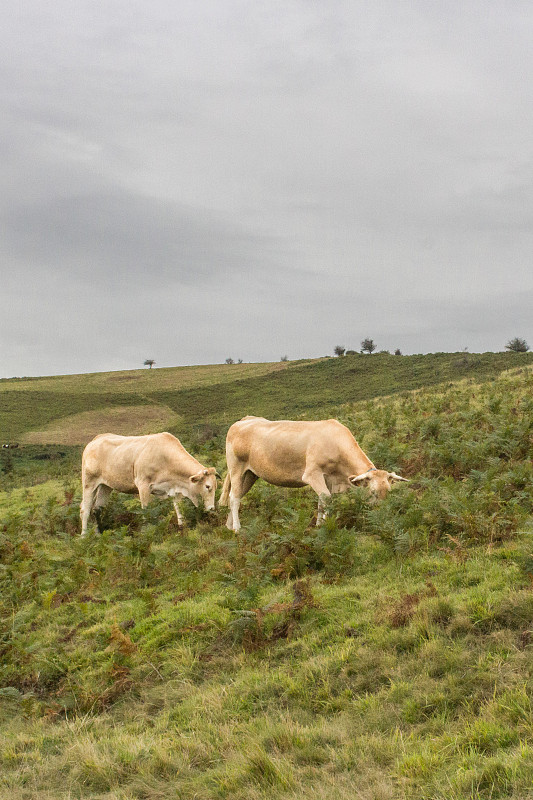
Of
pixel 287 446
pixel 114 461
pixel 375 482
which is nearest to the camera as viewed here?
pixel 375 482

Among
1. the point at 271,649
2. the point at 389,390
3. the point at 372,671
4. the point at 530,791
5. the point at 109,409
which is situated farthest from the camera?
the point at 109,409

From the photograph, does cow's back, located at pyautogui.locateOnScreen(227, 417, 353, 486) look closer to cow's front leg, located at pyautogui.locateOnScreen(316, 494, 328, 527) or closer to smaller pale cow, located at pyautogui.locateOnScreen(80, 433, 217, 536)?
cow's front leg, located at pyautogui.locateOnScreen(316, 494, 328, 527)

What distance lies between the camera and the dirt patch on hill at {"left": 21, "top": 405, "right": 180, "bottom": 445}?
55.8 metres

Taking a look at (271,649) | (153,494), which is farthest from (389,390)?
(271,649)

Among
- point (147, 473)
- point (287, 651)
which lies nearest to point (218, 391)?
point (147, 473)

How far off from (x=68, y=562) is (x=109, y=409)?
2361 inches

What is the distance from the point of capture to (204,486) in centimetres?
1415

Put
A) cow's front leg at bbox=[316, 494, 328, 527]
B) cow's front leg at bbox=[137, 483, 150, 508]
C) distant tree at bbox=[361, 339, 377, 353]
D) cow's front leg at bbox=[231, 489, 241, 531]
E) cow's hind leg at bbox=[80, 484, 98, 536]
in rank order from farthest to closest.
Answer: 1. distant tree at bbox=[361, 339, 377, 353]
2. cow's hind leg at bbox=[80, 484, 98, 536]
3. cow's front leg at bbox=[137, 483, 150, 508]
4. cow's front leg at bbox=[231, 489, 241, 531]
5. cow's front leg at bbox=[316, 494, 328, 527]

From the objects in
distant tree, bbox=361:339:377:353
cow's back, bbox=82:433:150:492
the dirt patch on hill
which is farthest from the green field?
distant tree, bbox=361:339:377:353

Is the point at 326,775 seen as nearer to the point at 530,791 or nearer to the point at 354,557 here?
the point at 530,791

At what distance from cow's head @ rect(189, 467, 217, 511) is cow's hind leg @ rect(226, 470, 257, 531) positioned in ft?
2.17

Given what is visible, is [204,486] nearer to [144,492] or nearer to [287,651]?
[144,492]

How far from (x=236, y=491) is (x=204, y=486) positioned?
3.56ft

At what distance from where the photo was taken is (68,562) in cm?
1142
